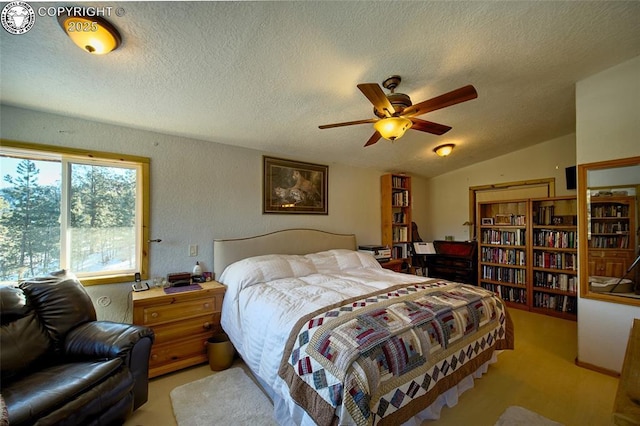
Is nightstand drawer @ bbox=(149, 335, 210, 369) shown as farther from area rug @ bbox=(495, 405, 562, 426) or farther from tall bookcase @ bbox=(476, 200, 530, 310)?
tall bookcase @ bbox=(476, 200, 530, 310)

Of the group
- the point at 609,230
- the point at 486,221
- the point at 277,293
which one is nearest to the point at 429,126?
the point at 277,293

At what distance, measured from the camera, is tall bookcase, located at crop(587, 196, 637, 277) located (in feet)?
7.52

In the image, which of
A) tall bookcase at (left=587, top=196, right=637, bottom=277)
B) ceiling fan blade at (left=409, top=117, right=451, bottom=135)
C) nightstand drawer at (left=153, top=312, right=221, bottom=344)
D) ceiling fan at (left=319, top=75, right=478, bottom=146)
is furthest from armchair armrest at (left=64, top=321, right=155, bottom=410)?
tall bookcase at (left=587, top=196, right=637, bottom=277)

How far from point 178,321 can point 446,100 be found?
2852 millimetres

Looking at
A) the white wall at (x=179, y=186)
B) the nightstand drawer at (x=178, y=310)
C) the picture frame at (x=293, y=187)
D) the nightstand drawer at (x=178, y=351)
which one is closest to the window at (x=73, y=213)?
the white wall at (x=179, y=186)

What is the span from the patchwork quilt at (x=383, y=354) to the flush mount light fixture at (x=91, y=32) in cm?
199

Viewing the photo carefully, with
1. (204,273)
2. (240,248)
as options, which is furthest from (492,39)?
(204,273)

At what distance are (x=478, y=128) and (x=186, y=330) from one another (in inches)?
161

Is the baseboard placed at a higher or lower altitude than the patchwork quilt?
lower

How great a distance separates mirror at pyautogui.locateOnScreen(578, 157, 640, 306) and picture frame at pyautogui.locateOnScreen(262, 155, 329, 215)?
2.92m

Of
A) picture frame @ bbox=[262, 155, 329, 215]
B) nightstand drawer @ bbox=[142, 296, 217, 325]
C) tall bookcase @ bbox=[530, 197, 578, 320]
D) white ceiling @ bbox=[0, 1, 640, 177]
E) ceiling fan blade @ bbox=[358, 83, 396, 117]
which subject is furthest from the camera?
tall bookcase @ bbox=[530, 197, 578, 320]

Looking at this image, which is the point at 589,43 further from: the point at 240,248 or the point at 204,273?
the point at 204,273

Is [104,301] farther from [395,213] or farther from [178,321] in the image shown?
[395,213]

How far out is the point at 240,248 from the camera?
9.68ft
